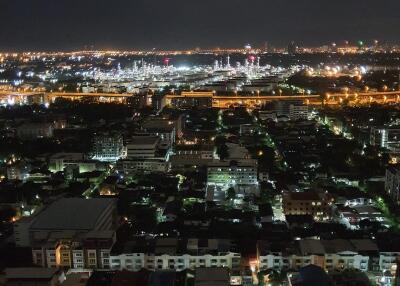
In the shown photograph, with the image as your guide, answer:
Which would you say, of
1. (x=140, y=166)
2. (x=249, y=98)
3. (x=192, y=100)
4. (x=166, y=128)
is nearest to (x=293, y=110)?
(x=249, y=98)

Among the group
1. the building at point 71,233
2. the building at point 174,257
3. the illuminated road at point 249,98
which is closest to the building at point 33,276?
the building at point 71,233

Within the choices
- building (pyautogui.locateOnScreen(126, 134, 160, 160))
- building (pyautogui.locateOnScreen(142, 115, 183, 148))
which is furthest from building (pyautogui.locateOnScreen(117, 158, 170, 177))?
building (pyautogui.locateOnScreen(142, 115, 183, 148))

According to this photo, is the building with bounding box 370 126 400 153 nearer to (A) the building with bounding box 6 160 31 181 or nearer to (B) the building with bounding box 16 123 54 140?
(A) the building with bounding box 6 160 31 181

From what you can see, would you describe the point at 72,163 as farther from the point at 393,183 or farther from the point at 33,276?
the point at 393,183

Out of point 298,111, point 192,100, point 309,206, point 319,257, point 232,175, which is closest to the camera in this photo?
point 319,257

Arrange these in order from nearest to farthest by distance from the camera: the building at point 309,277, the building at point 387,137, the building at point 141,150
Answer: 1. the building at point 309,277
2. the building at point 141,150
3. the building at point 387,137

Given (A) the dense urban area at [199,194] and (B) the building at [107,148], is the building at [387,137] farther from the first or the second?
(B) the building at [107,148]
